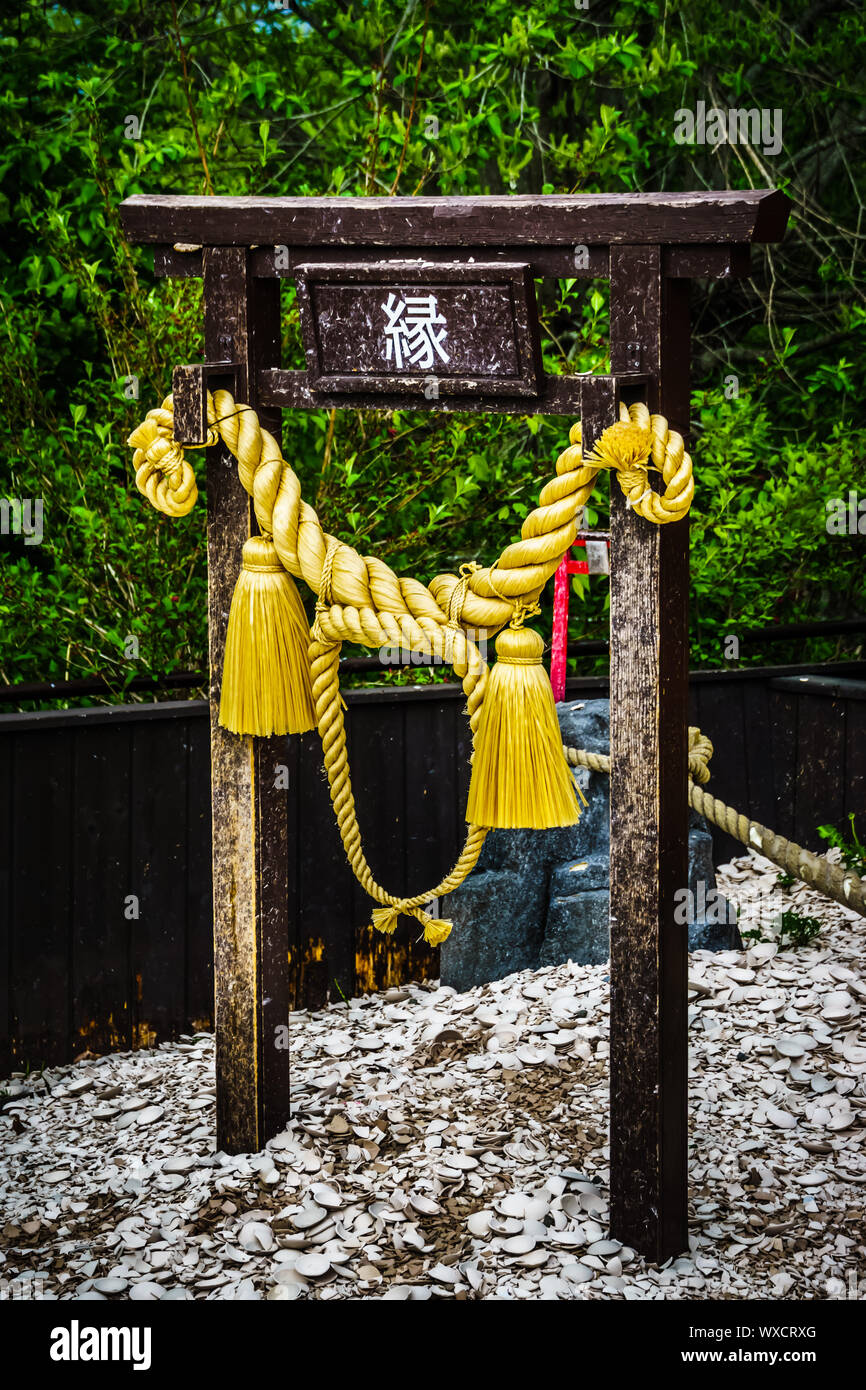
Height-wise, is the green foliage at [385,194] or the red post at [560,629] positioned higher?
the green foliage at [385,194]

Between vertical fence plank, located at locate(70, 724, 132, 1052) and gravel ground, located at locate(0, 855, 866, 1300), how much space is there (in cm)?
13

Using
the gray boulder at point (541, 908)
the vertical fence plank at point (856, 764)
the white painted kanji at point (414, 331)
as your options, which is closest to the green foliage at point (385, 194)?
the vertical fence plank at point (856, 764)

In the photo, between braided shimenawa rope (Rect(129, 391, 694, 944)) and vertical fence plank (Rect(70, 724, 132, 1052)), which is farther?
vertical fence plank (Rect(70, 724, 132, 1052))

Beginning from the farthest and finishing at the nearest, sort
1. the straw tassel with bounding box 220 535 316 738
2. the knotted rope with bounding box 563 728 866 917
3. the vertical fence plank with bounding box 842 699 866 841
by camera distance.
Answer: the vertical fence plank with bounding box 842 699 866 841 < the knotted rope with bounding box 563 728 866 917 < the straw tassel with bounding box 220 535 316 738

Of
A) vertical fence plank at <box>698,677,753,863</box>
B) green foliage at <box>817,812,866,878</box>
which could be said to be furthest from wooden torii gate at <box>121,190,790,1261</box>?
vertical fence plank at <box>698,677,753,863</box>

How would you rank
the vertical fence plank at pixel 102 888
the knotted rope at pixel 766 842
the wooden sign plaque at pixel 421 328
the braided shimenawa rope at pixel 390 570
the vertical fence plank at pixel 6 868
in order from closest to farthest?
the braided shimenawa rope at pixel 390 570, the wooden sign plaque at pixel 421 328, the knotted rope at pixel 766 842, the vertical fence plank at pixel 6 868, the vertical fence plank at pixel 102 888

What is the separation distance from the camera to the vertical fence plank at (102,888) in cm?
407

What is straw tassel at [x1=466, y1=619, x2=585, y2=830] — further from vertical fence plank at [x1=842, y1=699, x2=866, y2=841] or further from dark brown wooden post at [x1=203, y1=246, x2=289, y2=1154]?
vertical fence plank at [x1=842, y1=699, x2=866, y2=841]

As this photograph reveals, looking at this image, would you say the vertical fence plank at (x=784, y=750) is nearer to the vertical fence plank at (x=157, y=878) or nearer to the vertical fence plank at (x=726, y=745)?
the vertical fence plank at (x=726, y=745)

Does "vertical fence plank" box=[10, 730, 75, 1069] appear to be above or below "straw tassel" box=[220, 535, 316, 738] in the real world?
below

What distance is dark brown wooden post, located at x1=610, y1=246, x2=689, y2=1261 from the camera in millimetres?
2619

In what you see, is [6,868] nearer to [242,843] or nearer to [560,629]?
[242,843]

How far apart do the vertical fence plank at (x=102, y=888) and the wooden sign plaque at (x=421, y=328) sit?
1.55m

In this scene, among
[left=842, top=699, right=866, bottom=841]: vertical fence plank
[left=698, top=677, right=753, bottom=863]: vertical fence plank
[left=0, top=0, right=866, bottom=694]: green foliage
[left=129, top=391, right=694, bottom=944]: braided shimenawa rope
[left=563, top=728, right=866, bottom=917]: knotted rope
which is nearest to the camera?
[left=129, top=391, right=694, bottom=944]: braided shimenawa rope
